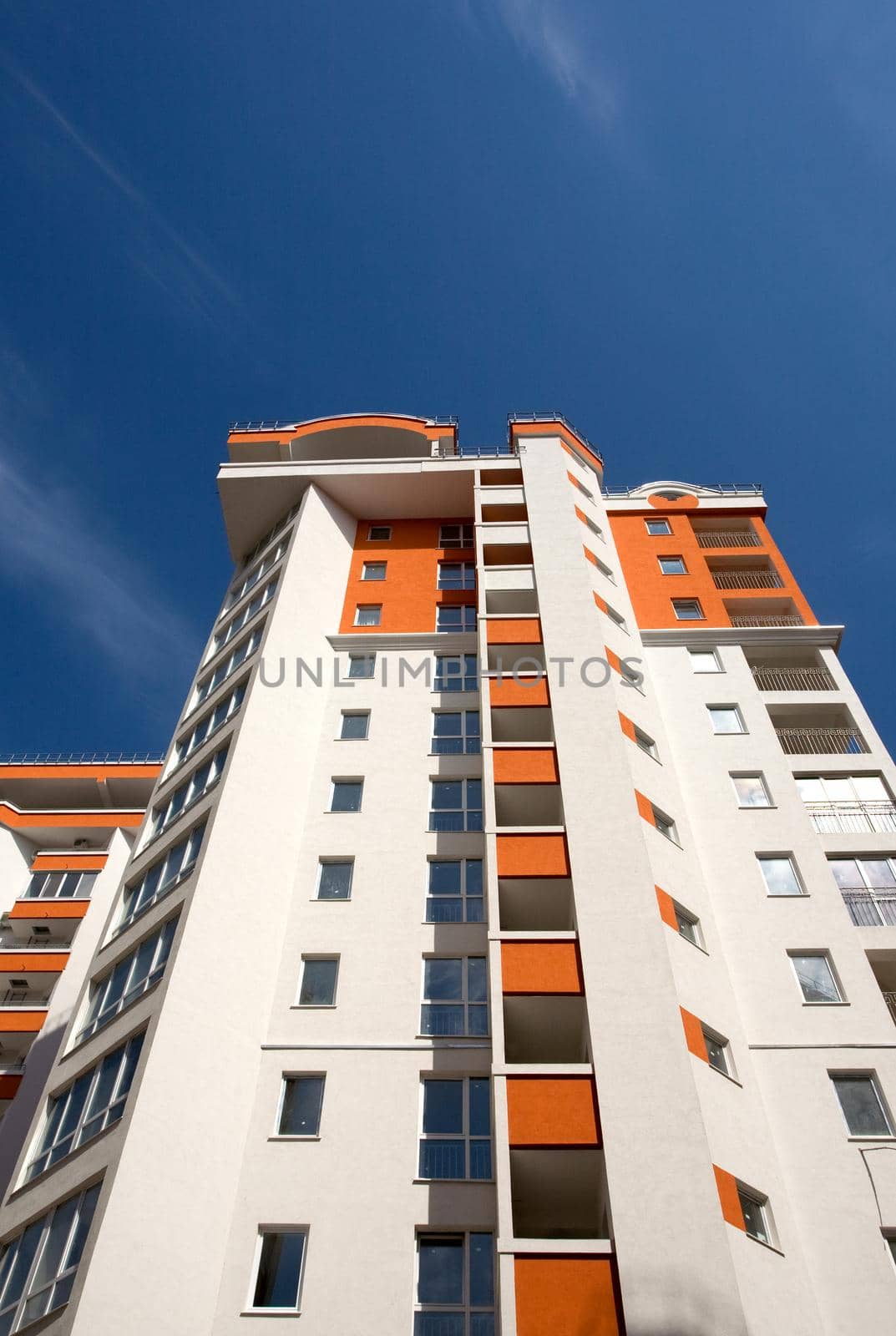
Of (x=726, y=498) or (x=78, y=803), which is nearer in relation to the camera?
(x=726, y=498)

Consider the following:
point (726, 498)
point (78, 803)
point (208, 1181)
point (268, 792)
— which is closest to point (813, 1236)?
point (208, 1181)

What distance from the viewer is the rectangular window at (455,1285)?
16.2m

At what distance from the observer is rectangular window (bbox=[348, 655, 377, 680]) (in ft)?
102

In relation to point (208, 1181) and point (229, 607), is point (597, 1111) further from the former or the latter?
point (229, 607)

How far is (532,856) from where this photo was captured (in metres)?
21.9

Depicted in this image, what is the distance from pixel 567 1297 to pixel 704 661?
65.7ft

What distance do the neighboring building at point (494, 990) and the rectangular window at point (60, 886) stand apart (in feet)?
46.8

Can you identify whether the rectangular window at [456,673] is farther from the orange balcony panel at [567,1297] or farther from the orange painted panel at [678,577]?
the orange balcony panel at [567,1297]

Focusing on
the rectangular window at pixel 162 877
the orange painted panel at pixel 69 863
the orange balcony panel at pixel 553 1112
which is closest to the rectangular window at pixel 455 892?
the orange balcony panel at pixel 553 1112

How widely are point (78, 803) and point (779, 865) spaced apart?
35.4 metres

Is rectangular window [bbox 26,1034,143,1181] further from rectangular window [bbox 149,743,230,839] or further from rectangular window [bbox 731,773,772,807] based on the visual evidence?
rectangular window [bbox 731,773,772,807]

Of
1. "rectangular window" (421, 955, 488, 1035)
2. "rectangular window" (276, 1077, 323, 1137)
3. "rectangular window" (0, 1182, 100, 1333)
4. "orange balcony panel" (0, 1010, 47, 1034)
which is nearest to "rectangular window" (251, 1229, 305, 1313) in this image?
"rectangular window" (276, 1077, 323, 1137)

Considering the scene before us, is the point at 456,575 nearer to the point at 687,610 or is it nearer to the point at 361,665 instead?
the point at 361,665

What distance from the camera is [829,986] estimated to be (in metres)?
21.2
